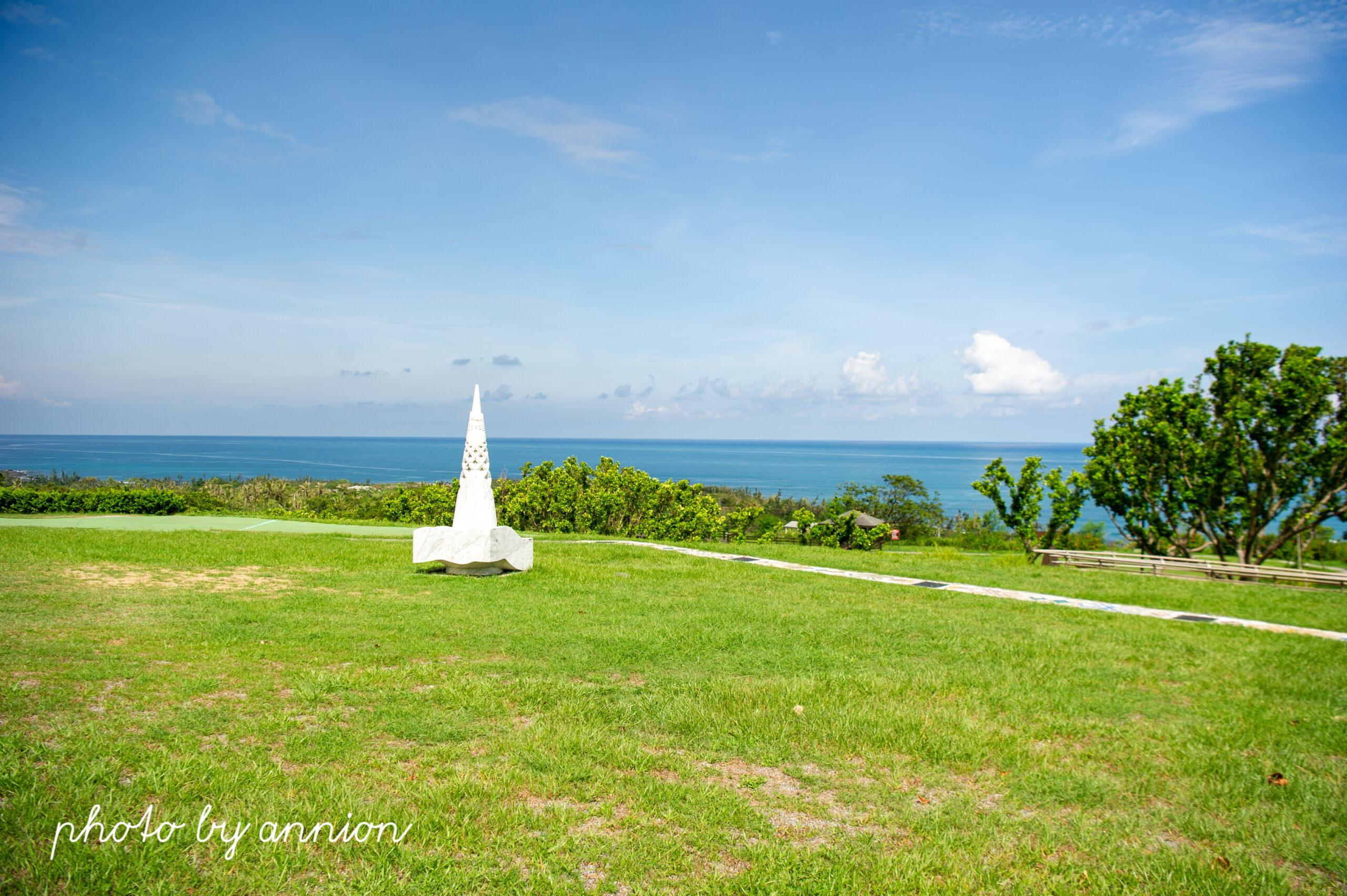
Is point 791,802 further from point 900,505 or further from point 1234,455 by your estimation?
point 900,505

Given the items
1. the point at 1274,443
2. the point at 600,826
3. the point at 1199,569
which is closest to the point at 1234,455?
the point at 1274,443

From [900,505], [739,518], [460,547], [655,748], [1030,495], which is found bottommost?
[900,505]

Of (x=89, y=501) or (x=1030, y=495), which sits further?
(x=1030, y=495)


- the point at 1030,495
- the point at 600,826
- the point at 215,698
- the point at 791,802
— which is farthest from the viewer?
the point at 1030,495

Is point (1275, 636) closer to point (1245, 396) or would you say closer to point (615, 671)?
point (615, 671)

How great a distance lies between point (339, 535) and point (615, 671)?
12331 mm

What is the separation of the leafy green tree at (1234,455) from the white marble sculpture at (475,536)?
17451mm

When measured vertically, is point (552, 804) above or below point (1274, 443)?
below

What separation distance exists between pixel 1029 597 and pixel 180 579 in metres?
13.0

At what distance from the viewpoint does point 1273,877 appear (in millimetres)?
3426

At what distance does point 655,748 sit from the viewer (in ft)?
15.5

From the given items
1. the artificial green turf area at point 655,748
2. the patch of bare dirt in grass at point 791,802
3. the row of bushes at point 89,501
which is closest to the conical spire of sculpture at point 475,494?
the artificial green turf area at point 655,748

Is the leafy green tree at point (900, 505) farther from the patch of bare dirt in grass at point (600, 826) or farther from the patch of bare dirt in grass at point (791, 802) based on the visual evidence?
the patch of bare dirt in grass at point (600, 826)

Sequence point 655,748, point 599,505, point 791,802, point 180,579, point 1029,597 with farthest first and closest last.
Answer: point 599,505 → point 1029,597 → point 180,579 → point 655,748 → point 791,802
